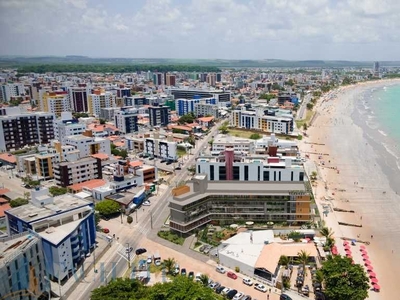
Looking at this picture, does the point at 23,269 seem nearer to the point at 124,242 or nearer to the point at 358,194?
the point at 124,242

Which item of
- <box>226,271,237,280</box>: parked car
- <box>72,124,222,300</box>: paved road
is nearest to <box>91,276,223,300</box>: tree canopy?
<box>72,124,222,300</box>: paved road

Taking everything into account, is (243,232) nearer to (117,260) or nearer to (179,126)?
(117,260)

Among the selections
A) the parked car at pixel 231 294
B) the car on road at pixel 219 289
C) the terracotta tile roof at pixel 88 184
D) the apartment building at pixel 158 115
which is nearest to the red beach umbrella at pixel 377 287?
the parked car at pixel 231 294

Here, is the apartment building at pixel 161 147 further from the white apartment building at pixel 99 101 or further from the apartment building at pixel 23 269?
the white apartment building at pixel 99 101

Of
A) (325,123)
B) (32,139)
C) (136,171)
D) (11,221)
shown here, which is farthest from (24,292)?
(325,123)

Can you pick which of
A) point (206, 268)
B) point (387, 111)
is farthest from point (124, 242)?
point (387, 111)
